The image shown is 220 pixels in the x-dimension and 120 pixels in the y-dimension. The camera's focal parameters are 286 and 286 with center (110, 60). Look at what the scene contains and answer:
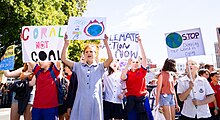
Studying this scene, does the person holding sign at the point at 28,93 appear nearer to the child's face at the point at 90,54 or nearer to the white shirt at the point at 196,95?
the child's face at the point at 90,54

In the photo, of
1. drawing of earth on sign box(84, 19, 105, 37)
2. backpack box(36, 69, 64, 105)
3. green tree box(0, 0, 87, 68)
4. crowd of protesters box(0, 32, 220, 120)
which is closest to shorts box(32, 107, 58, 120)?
crowd of protesters box(0, 32, 220, 120)

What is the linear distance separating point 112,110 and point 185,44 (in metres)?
2.21

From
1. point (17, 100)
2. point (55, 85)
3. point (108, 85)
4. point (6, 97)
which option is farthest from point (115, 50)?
point (6, 97)

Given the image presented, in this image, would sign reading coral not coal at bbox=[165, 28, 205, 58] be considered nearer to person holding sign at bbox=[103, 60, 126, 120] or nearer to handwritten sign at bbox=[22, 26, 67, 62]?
person holding sign at bbox=[103, 60, 126, 120]

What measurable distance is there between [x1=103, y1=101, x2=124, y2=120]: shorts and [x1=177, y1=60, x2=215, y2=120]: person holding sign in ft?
7.48

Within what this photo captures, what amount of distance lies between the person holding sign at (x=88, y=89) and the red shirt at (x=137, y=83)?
1.53 meters

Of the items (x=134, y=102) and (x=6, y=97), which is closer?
(x=134, y=102)

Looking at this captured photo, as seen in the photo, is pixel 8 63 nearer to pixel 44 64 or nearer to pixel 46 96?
pixel 44 64

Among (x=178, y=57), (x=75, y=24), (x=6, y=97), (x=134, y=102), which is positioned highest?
(x=75, y=24)

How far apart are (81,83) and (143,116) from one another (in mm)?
1978

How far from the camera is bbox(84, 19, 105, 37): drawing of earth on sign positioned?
16.5 ft

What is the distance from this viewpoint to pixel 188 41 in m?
5.75

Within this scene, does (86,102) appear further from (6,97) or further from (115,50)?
(6,97)

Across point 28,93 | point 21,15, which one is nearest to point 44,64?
point 28,93
